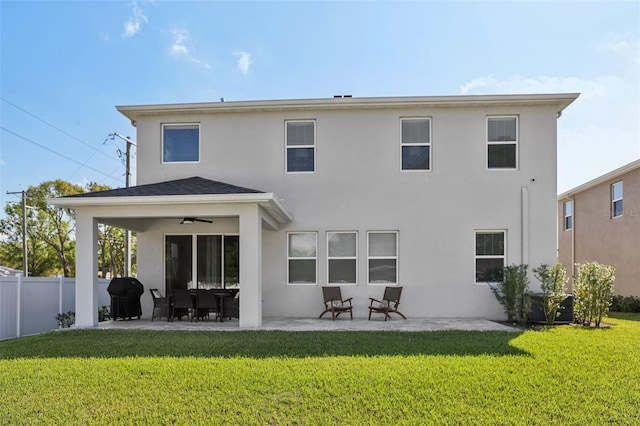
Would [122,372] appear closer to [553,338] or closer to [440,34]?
[553,338]

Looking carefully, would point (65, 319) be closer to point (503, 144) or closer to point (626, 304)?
point (503, 144)

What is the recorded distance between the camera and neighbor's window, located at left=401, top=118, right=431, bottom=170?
1159cm

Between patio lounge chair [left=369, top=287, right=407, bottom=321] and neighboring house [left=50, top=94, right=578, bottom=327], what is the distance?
234 mm

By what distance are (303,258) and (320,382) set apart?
245 inches

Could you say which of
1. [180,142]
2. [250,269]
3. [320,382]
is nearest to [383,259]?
[250,269]

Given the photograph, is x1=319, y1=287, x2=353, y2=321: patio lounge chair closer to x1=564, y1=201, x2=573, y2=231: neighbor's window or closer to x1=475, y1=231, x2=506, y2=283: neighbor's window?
x1=475, y1=231, x2=506, y2=283: neighbor's window

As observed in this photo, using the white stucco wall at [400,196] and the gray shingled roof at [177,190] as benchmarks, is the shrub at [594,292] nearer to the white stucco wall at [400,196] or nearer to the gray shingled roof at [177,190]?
the white stucco wall at [400,196]

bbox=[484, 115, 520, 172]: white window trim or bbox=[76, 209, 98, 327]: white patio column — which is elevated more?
bbox=[484, 115, 520, 172]: white window trim

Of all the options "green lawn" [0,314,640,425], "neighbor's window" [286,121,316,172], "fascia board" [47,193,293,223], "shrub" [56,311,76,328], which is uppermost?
"neighbor's window" [286,121,316,172]

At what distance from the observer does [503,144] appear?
11500 millimetres

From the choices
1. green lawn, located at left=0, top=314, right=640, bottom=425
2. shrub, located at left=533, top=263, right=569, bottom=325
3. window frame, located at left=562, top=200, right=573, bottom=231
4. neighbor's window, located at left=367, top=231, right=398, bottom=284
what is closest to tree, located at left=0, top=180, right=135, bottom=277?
neighbor's window, located at left=367, top=231, right=398, bottom=284

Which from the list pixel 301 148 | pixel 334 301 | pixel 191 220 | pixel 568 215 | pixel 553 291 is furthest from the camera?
pixel 568 215

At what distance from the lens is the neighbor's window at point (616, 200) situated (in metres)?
16.6

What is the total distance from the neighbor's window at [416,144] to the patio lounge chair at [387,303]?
3.33 meters
